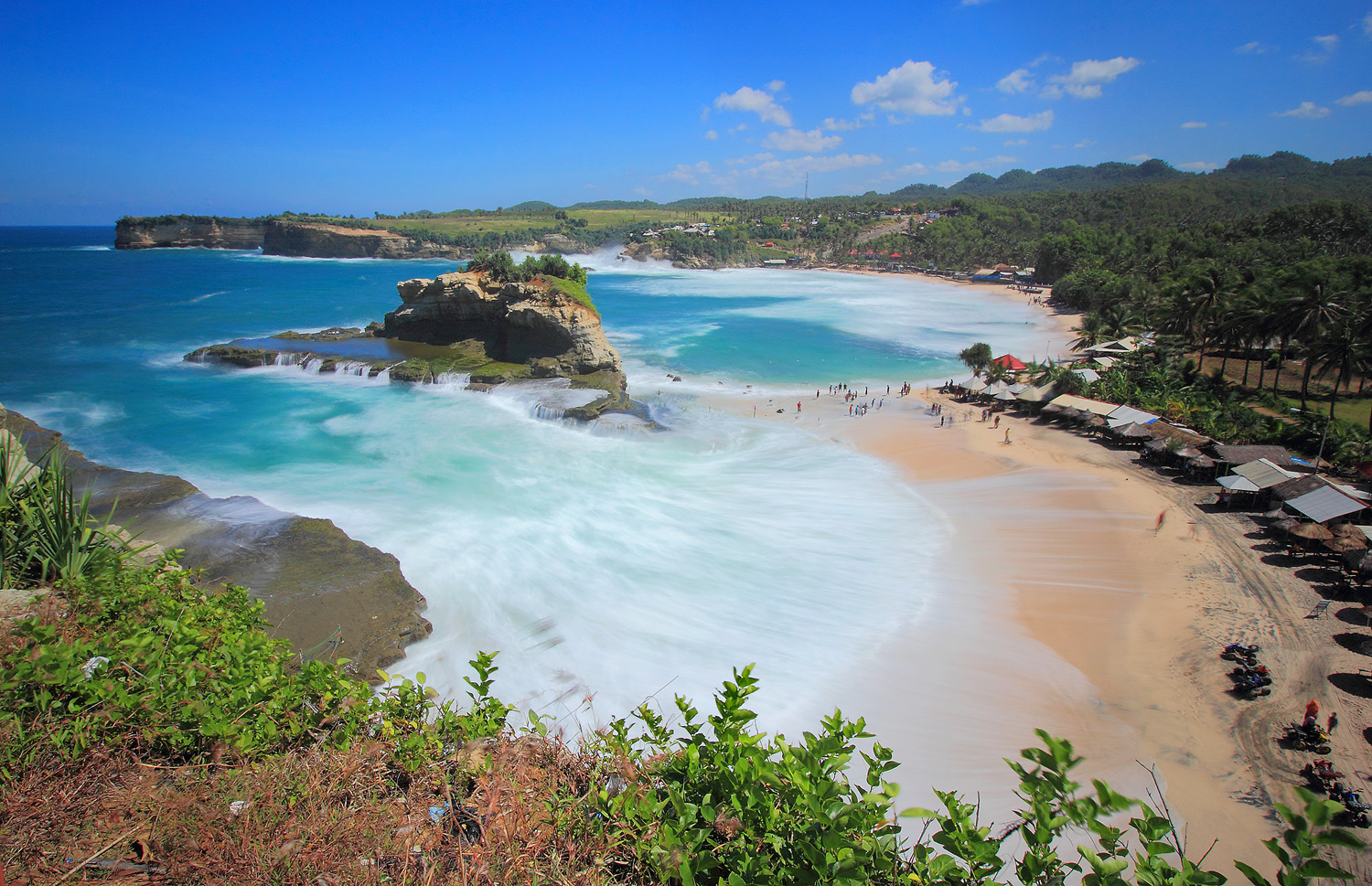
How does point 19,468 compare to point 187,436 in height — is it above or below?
above

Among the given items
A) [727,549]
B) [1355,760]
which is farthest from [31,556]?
[1355,760]

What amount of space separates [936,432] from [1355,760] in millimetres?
19055

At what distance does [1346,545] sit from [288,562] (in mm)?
26428

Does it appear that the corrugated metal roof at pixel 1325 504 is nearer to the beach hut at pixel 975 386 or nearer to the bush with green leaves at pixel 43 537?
the beach hut at pixel 975 386

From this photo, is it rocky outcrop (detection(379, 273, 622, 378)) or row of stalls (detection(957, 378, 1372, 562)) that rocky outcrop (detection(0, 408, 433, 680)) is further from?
row of stalls (detection(957, 378, 1372, 562))

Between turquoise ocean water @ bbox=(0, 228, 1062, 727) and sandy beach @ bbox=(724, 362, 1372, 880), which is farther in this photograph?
turquoise ocean water @ bbox=(0, 228, 1062, 727)

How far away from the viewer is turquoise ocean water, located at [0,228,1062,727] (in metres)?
13.7

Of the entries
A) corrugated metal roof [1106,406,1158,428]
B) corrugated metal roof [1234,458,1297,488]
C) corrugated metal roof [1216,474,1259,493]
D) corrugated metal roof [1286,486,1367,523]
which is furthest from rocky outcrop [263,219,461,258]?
corrugated metal roof [1286,486,1367,523]

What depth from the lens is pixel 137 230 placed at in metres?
134

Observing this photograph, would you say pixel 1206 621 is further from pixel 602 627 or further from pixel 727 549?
pixel 602 627

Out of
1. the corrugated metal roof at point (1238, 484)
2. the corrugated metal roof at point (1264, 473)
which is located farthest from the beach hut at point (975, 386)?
the corrugated metal roof at point (1238, 484)

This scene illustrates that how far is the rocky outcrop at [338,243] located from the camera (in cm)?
12975

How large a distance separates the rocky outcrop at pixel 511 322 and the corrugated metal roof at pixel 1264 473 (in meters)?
27.9

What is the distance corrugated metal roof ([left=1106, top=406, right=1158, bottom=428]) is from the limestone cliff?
24539 mm
